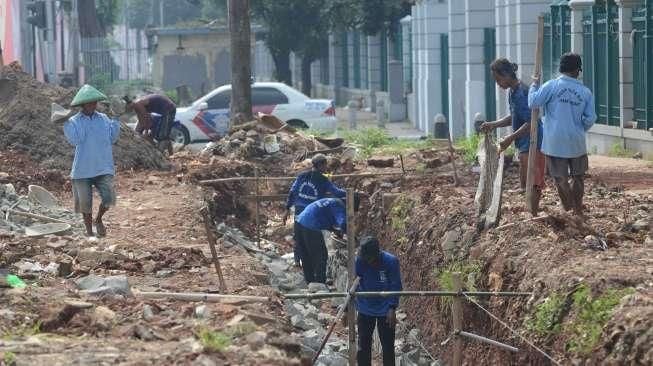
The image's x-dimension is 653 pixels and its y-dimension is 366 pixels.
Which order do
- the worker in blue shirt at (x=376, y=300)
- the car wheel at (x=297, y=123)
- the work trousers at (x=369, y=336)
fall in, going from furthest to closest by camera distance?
the car wheel at (x=297, y=123) < the work trousers at (x=369, y=336) < the worker in blue shirt at (x=376, y=300)

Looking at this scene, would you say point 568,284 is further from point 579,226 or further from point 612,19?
point 612,19

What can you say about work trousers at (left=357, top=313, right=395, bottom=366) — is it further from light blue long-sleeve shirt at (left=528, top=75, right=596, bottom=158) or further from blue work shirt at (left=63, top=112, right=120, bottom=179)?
blue work shirt at (left=63, top=112, right=120, bottom=179)

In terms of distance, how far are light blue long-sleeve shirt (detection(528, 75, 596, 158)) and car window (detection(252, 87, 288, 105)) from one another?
20.6 meters

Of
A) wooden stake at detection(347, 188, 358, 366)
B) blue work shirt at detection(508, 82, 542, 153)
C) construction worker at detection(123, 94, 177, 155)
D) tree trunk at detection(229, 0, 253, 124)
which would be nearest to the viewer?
wooden stake at detection(347, 188, 358, 366)

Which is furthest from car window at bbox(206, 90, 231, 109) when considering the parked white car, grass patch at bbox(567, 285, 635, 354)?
grass patch at bbox(567, 285, 635, 354)

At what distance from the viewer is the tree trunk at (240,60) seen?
27688mm

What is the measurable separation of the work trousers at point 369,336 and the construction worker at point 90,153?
3.05m

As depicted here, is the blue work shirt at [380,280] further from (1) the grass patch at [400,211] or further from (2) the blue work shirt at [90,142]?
(1) the grass patch at [400,211]

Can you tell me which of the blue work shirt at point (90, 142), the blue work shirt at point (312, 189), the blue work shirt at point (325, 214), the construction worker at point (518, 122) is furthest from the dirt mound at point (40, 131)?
the construction worker at point (518, 122)

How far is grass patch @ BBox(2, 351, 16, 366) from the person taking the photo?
7.47 m

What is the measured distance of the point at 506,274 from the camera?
1122 cm

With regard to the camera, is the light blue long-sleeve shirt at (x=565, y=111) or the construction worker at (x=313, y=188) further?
the construction worker at (x=313, y=188)

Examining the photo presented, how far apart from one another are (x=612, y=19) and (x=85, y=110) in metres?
10.6

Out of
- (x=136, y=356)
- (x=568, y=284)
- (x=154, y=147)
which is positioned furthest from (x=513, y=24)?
(x=136, y=356)
